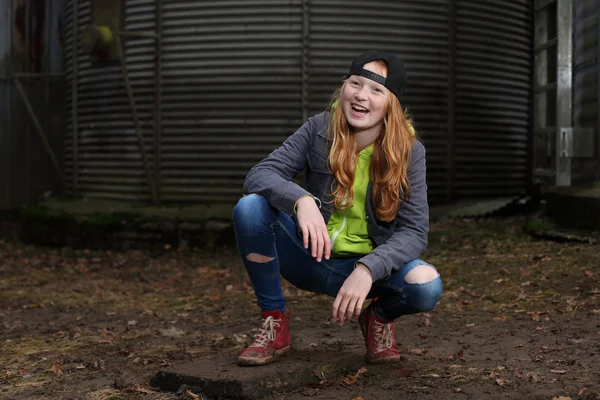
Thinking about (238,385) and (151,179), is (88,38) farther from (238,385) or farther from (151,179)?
(238,385)

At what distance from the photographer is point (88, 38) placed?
10195mm

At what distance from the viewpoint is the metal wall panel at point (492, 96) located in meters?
10.4

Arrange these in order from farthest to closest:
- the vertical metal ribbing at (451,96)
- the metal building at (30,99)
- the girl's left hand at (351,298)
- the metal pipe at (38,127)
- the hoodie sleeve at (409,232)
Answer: the metal building at (30,99) → the metal pipe at (38,127) → the vertical metal ribbing at (451,96) → the hoodie sleeve at (409,232) → the girl's left hand at (351,298)

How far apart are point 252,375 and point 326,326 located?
1.71m

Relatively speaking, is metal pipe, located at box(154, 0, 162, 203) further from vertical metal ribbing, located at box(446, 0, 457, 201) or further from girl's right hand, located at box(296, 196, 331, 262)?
girl's right hand, located at box(296, 196, 331, 262)

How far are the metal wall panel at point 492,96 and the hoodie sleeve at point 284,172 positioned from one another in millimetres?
6913

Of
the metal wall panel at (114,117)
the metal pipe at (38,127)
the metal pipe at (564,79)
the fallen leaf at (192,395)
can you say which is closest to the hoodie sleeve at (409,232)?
the fallen leaf at (192,395)

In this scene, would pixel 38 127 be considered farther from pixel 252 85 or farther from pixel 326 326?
pixel 326 326

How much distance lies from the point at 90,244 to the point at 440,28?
5.24m

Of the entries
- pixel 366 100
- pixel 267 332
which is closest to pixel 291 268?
pixel 267 332

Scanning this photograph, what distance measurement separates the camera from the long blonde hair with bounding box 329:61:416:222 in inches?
140

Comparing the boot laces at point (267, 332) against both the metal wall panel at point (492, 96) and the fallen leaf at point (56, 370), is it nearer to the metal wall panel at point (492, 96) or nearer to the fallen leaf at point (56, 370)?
the fallen leaf at point (56, 370)

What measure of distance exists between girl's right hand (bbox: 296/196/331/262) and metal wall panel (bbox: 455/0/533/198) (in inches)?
288

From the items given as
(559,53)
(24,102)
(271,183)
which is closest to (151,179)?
(24,102)
